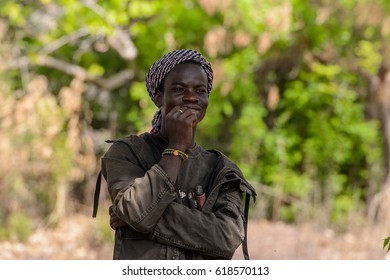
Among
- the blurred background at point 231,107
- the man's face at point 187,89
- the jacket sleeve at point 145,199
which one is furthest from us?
the blurred background at point 231,107

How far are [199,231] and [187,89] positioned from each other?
0.42m

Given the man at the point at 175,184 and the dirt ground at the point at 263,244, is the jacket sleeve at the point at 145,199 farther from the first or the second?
the dirt ground at the point at 263,244

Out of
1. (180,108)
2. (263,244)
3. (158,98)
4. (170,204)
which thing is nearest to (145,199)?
(170,204)

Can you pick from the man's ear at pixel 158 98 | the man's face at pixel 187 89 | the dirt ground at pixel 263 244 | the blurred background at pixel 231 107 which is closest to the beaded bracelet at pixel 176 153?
the man's face at pixel 187 89

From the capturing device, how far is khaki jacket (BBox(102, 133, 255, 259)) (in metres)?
2.10

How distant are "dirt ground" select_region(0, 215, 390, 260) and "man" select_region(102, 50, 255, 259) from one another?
5.76 m

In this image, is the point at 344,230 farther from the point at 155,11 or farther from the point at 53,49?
the point at 53,49

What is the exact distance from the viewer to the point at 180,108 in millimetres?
2232

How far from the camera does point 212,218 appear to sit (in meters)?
2.20

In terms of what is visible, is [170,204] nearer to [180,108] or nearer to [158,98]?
[180,108]

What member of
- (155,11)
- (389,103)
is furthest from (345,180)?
(155,11)

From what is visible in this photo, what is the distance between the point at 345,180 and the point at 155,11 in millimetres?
3849

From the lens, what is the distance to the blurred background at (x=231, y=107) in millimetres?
9032

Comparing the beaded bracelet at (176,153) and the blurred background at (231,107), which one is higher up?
the blurred background at (231,107)
